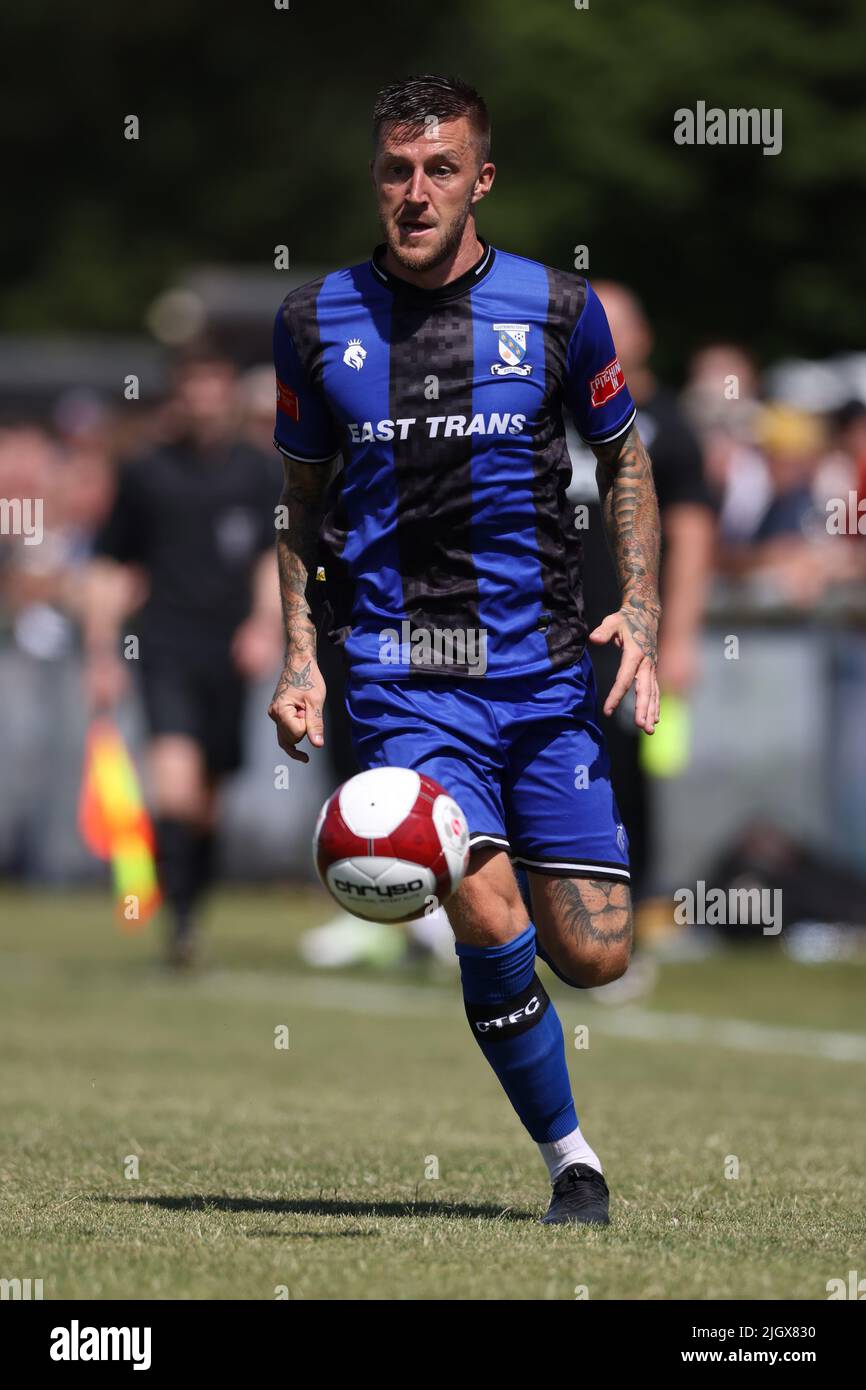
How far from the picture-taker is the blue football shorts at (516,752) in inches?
250

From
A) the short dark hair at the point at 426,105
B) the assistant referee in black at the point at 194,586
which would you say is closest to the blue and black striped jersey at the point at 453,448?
the short dark hair at the point at 426,105

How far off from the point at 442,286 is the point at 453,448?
1.34 feet

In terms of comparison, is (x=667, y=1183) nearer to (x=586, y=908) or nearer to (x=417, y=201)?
(x=586, y=908)

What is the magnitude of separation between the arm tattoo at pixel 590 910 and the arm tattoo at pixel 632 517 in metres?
0.63

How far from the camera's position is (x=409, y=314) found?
648 cm

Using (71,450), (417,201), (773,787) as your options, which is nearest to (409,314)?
(417,201)

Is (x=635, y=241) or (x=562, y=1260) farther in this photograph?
(x=635, y=241)

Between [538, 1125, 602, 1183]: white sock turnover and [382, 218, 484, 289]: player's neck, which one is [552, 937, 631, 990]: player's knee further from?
[382, 218, 484, 289]: player's neck

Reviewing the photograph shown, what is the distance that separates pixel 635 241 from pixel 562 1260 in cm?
3046

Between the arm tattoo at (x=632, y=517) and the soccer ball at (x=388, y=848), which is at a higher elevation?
the arm tattoo at (x=632, y=517)

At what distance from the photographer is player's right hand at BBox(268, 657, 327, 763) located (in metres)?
6.38

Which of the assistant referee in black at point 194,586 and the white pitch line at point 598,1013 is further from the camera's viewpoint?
the assistant referee in black at point 194,586

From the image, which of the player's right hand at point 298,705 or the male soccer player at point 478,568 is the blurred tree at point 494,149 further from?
the player's right hand at point 298,705

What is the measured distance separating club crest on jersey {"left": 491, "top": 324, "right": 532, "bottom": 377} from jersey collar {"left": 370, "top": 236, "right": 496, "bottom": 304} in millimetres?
141
